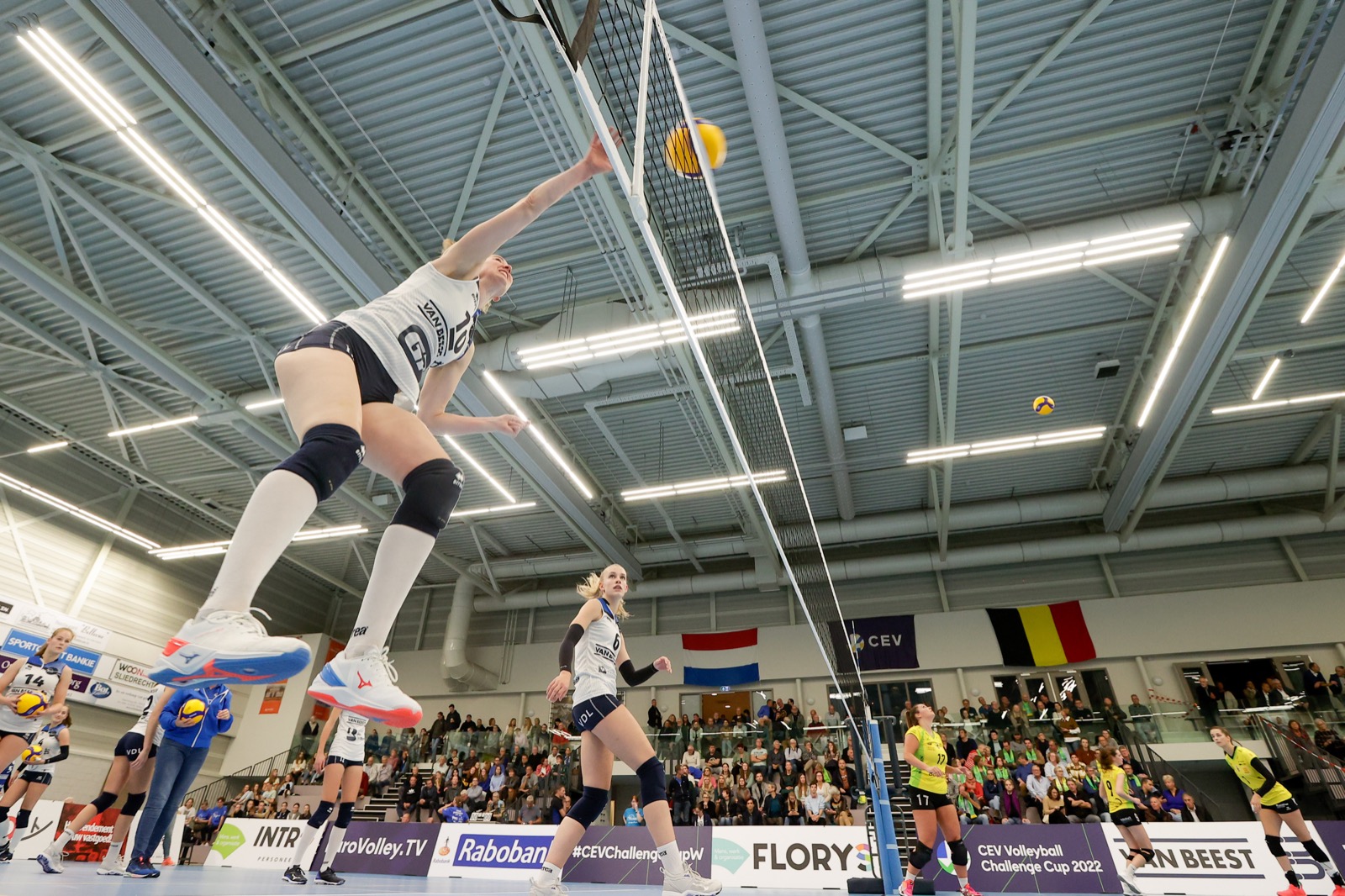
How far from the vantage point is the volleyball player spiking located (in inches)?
73.0

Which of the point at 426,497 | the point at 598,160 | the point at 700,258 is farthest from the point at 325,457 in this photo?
the point at 700,258

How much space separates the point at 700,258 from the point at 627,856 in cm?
949

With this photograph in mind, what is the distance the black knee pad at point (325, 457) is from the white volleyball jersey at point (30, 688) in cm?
689

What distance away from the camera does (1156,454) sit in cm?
1552

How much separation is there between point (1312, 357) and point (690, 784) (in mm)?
16316

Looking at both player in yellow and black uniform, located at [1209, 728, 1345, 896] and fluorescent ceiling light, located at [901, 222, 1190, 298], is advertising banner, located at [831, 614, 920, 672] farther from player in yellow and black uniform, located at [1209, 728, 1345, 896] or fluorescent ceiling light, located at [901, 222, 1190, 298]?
fluorescent ceiling light, located at [901, 222, 1190, 298]

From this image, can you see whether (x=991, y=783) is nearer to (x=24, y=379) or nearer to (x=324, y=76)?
(x=324, y=76)

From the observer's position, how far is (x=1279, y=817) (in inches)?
331

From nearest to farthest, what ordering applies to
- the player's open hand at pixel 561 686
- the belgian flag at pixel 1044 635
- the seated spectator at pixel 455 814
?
the player's open hand at pixel 561 686 → the seated spectator at pixel 455 814 → the belgian flag at pixel 1044 635

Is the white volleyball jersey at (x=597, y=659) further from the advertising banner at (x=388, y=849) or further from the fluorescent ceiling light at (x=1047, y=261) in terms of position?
the advertising banner at (x=388, y=849)

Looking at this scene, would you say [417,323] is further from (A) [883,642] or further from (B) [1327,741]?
(A) [883,642]

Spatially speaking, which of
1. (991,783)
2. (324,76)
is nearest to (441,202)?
(324,76)

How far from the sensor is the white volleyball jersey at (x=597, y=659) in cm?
495

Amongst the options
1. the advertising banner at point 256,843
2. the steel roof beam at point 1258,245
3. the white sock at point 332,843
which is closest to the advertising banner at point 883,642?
the steel roof beam at point 1258,245
